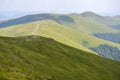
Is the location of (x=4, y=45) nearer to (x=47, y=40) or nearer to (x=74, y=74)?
(x=74, y=74)

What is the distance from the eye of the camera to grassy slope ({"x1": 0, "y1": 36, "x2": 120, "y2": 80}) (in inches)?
4314

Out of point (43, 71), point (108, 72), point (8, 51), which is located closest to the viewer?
point (43, 71)

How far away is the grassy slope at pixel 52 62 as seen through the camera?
10957cm

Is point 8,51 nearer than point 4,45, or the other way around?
point 8,51

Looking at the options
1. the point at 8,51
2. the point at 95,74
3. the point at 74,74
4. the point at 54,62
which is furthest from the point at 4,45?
the point at 95,74

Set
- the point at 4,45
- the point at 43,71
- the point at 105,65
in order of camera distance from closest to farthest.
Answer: the point at 43,71, the point at 4,45, the point at 105,65

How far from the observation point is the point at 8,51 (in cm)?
12475

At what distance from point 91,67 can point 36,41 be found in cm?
3788

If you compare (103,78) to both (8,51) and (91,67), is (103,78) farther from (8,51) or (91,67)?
(8,51)

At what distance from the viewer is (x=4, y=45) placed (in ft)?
437

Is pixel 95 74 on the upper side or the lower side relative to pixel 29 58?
lower

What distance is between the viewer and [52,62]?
13788cm

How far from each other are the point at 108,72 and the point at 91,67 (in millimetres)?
11199

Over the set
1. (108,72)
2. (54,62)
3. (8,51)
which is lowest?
(108,72)
